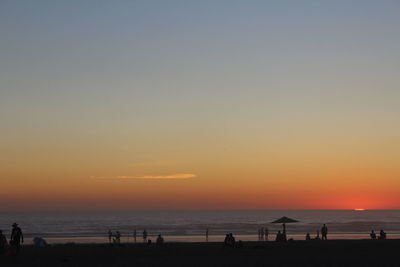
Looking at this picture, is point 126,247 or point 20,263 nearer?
point 20,263

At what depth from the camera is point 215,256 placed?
25828mm

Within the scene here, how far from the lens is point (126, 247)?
3047 cm

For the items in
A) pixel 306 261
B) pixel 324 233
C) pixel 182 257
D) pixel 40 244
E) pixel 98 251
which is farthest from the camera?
pixel 324 233

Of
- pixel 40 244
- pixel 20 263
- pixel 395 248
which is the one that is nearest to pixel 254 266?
pixel 20 263

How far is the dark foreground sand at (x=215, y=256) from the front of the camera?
2259 cm

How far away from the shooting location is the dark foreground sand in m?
22.6

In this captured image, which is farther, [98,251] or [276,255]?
[98,251]

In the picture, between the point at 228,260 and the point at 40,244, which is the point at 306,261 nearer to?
the point at 228,260

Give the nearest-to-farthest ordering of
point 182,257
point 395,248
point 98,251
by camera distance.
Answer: point 182,257 → point 98,251 → point 395,248

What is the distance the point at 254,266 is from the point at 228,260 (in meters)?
2.65

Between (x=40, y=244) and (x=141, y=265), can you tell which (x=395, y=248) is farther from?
(x=40, y=244)

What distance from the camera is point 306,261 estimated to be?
76.1 ft

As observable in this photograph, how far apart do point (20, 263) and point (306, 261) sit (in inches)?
461

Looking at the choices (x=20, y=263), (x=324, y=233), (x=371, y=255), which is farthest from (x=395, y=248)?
(x=20, y=263)
